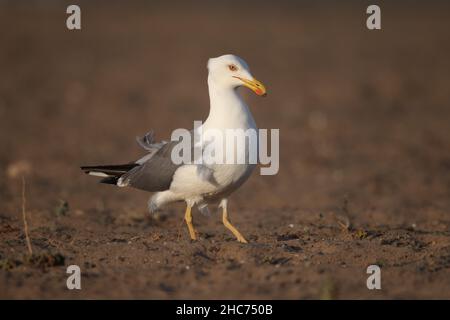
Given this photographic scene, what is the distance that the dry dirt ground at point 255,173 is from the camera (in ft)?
21.4

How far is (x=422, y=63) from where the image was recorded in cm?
2488

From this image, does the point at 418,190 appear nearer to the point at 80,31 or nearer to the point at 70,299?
the point at 70,299

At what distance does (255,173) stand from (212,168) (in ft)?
22.1

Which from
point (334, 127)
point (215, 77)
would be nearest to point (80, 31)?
point (334, 127)

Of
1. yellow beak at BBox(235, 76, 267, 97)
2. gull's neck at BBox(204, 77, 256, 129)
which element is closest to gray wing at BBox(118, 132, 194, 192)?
gull's neck at BBox(204, 77, 256, 129)

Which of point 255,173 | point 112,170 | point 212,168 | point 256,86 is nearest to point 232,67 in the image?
point 256,86

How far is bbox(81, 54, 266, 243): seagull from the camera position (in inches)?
288

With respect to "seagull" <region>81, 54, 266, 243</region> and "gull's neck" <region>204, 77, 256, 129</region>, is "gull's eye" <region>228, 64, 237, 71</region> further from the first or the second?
"gull's neck" <region>204, 77, 256, 129</region>

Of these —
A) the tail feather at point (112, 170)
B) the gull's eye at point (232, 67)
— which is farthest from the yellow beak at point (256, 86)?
the tail feather at point (112, 170)

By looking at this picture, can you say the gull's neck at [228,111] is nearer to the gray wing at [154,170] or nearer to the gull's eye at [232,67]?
the gull's eye at [232,67]

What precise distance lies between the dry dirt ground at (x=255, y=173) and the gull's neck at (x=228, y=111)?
3.87ft

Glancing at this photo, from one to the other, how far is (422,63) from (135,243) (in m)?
19.4

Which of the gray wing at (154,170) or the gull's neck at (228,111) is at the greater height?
the gull's neck at (228,111)

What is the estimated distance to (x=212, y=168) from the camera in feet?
23.8
